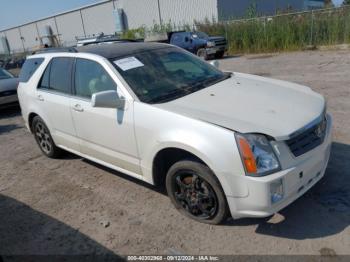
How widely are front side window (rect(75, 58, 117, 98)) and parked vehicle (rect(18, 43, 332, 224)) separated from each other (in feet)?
0.04

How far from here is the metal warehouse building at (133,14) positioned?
102 ft

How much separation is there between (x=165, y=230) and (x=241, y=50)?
65.7ft

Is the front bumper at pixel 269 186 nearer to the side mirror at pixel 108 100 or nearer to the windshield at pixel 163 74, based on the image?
the windshield at pixel 163 74

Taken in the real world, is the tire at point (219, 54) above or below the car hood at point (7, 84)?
below

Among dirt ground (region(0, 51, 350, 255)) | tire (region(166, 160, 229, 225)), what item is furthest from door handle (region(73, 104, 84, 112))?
tire (region(166, 160, 229, 225))

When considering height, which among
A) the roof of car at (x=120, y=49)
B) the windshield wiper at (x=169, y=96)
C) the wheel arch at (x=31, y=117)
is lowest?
the wheel arch at (x=31, y=117)

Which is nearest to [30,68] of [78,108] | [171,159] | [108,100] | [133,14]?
[78,108]

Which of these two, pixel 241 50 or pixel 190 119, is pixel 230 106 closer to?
pixel 190 119

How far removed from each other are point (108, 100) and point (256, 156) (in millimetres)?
1622

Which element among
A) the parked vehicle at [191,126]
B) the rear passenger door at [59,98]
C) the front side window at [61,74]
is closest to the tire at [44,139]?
the rear passenger door at [59,98]

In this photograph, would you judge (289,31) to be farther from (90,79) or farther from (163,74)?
(90,79)

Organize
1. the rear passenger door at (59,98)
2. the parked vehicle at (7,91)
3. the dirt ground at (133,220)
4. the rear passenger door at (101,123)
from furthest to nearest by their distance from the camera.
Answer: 1. the parked vehicle at (7,91)
2. the rear passenger door at (59,98)
3. the rear passenger door at (101,123)
4. the dirt ground at (133,220)

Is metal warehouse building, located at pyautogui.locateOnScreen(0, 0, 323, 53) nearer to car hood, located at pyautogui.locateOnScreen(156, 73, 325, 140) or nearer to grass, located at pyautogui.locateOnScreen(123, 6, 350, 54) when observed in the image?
grass, located at pyautogui.locateOnScreen(123, 6, 350, 54)

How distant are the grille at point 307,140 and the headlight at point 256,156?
214 mm
